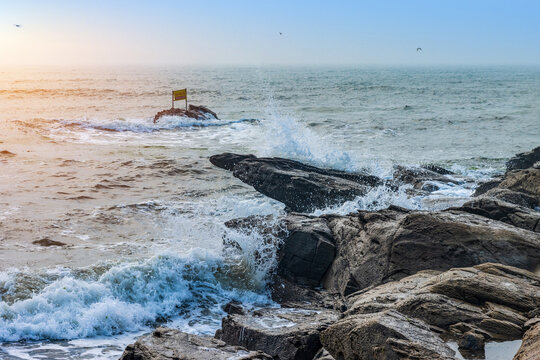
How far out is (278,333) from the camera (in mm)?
5715

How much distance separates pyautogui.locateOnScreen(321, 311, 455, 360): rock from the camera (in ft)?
14.1

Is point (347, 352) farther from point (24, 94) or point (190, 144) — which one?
point (24, 94)

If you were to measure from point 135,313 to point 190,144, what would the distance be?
14.7 m

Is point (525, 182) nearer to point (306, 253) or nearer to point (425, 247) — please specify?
point (425, 247)

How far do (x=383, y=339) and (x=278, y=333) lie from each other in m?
1.55

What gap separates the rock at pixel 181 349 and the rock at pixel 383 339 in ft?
2.12

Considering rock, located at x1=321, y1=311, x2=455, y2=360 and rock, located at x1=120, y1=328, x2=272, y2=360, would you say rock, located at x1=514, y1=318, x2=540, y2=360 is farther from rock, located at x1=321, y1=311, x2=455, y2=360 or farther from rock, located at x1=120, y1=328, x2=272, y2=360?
rock, located at x1=120, y1=328, x2=272, y2=360

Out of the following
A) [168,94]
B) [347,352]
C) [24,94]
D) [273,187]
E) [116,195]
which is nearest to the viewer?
[347,352]

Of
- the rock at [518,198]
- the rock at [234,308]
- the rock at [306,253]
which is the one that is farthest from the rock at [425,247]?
the rock at [518,198]

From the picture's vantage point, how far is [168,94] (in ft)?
162

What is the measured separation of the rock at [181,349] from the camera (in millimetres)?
4830

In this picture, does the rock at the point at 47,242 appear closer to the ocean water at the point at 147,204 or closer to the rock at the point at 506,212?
the ocean water at the point at 147,204

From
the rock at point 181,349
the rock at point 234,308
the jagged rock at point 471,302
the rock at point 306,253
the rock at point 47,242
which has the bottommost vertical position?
the rock at point 234,308

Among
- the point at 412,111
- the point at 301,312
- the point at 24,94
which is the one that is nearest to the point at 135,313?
the point at 301,312
